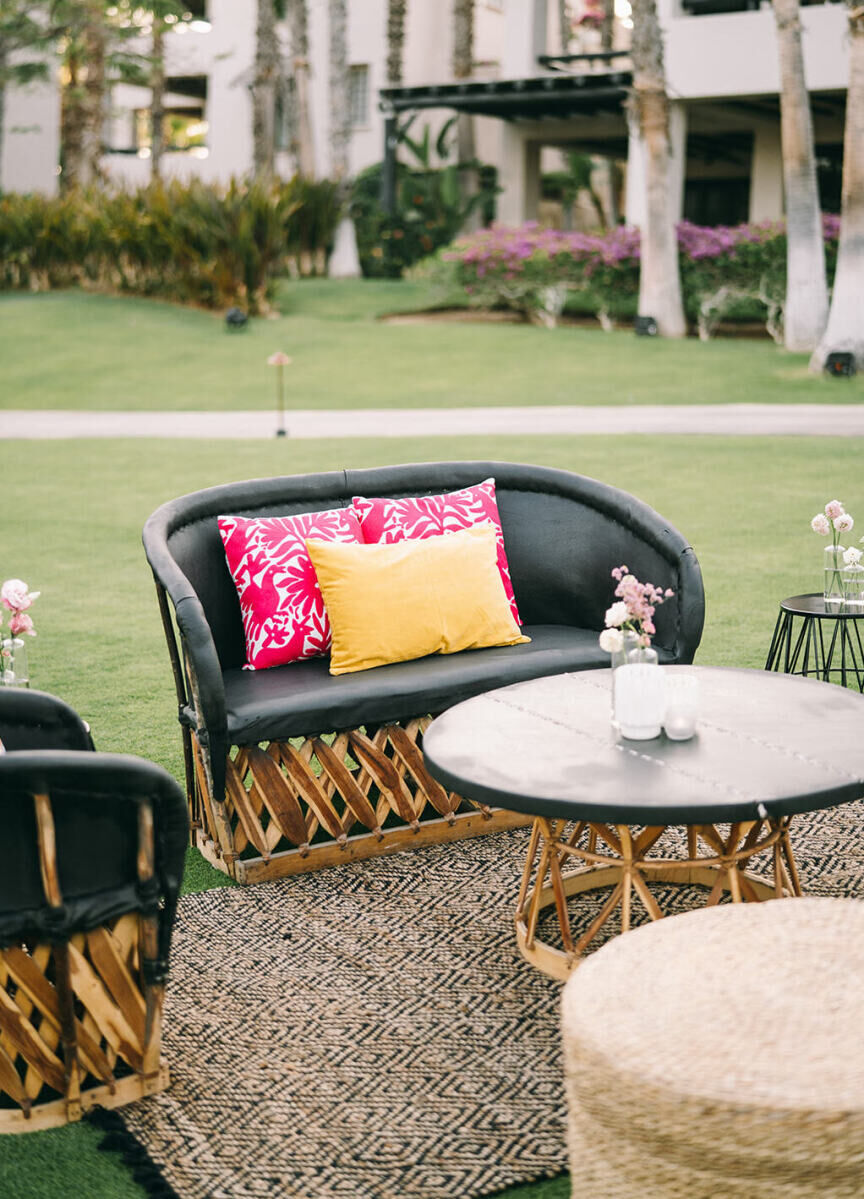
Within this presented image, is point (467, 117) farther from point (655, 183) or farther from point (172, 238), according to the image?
point (655, 183)

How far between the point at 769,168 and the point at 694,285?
4.61 metres

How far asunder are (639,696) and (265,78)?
76.0 ft

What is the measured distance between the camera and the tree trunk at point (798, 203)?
48.0 ft

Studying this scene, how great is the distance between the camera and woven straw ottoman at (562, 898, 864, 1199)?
1.95 meters

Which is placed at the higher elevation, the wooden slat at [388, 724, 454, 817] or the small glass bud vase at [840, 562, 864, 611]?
the small glass bud vase at [840, 562, 864, 611]

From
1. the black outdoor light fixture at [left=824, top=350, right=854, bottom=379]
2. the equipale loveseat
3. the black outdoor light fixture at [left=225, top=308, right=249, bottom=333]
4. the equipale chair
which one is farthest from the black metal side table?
the black outdoor light fixture at [left=225, top=308, right=249, bottom=333]

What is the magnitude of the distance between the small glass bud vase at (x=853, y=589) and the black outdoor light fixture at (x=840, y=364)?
10454 millimetres

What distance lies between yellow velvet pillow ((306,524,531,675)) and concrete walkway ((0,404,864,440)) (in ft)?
24.7

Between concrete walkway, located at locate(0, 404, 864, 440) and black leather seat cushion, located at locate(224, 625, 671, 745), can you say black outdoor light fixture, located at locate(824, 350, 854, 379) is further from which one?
black leather seat cushion, located at locate(224, 625, 671, 745)

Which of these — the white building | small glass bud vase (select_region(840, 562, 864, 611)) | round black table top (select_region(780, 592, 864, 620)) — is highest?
the white building

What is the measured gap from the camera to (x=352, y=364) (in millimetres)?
16391

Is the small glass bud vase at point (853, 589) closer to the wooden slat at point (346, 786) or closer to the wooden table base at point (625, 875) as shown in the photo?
the wooden table base at point (625, 875)

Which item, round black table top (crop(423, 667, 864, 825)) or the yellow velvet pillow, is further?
the yellow velvet pillow

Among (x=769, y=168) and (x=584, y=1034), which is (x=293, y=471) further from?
(x=769, y=168)
